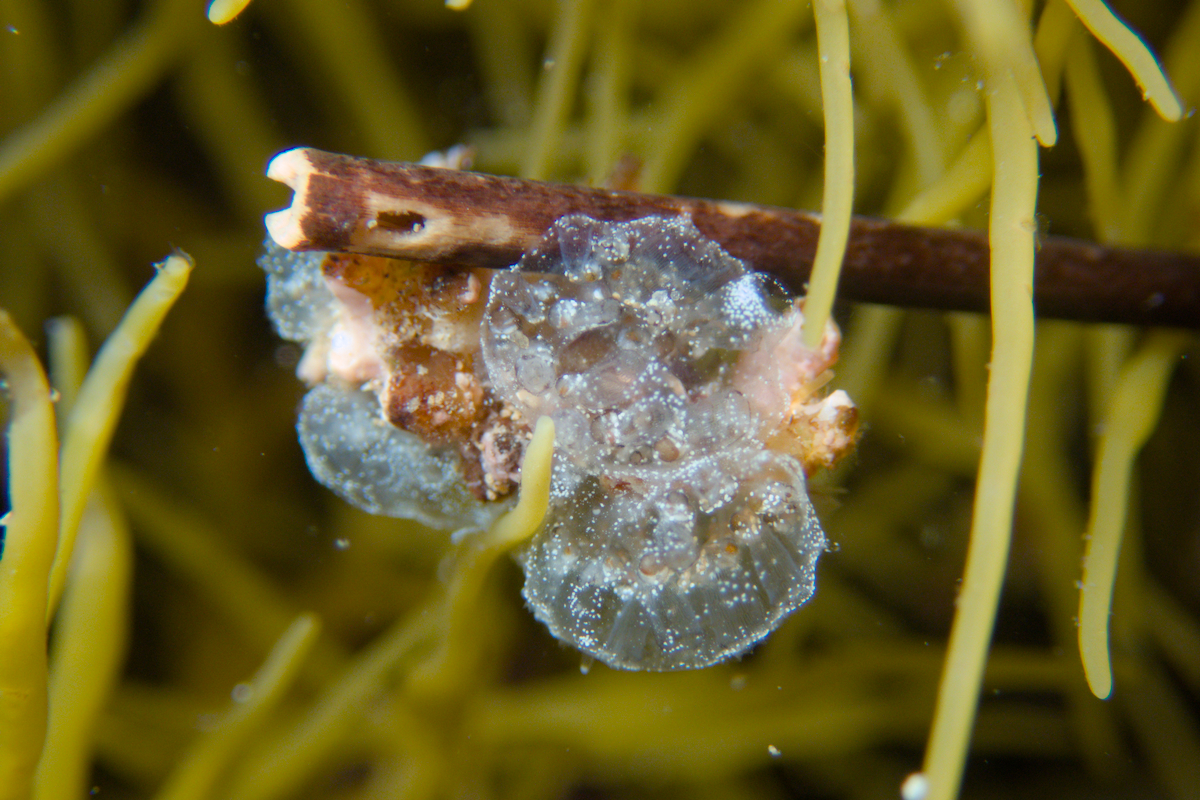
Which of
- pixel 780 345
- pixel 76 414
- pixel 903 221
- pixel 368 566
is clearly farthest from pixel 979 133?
pixel 368 566

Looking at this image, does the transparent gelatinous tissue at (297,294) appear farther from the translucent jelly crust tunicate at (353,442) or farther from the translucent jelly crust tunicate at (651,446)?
the translucent jelly crust tunicate at (651,446)

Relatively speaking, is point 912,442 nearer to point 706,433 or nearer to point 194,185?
point 706,433

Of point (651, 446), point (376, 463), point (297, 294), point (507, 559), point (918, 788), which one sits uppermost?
point (297, 294)

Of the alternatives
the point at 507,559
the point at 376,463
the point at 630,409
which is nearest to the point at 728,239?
the point at 630,409

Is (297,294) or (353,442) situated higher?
(297,294)

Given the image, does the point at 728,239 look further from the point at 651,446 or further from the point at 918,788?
the point at 918,788

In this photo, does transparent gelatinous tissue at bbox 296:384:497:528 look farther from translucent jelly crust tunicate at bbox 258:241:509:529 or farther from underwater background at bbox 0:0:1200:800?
underwater background at bbox 0:0:1200:800

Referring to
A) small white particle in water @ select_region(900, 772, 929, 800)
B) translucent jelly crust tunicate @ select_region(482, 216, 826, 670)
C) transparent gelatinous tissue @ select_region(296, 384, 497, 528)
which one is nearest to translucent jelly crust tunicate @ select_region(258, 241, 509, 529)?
transparent gelatinous tissue @ select_region(296, 384, 497, 528)
